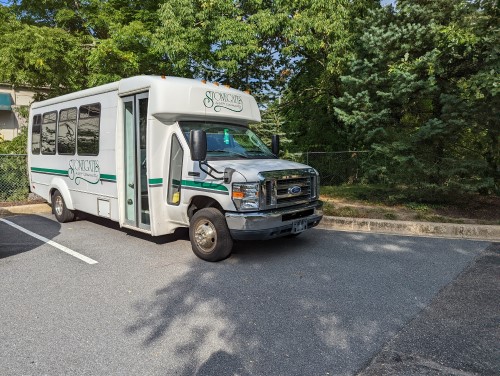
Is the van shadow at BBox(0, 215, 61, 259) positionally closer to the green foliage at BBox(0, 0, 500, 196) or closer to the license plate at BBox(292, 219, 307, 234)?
the license plate at BBox(292, 219, 307, 234)

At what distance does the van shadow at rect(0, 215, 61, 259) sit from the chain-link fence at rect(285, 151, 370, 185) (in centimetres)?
838

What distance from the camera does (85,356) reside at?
3145 mm

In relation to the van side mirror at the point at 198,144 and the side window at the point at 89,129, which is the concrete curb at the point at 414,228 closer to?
the van side mirror at the point at 198,144

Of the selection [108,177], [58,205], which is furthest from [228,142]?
[58,205]

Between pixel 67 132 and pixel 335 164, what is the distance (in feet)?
31.0

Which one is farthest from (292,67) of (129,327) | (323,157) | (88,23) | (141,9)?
(129,327)

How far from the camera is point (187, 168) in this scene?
597 centimetres

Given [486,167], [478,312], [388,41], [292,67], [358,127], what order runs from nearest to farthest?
[478,312] → [486,167] → [388,41] → [358,127] → [292,67]

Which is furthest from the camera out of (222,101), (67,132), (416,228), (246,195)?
(67,132)

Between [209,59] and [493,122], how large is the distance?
8.17 metres

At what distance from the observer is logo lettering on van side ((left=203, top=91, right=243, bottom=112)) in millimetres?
6484

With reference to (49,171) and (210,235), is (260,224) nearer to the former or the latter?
(210,235)

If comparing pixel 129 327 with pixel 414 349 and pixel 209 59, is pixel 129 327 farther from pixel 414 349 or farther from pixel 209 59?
pixel 209 59

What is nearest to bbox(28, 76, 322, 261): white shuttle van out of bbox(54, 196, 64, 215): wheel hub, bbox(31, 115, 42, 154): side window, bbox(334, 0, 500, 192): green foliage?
bbox(54, 196, 64, 215): wheel hub
